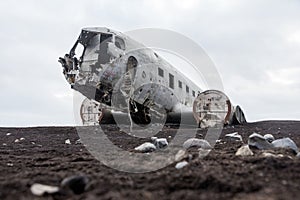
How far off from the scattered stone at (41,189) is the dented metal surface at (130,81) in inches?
226

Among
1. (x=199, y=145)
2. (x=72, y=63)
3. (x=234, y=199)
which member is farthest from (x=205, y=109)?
(x=234, y=199)

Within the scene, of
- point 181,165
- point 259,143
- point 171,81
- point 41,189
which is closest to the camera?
point 41,189

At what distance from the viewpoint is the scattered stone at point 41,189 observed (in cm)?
150

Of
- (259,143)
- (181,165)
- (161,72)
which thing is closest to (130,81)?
(161,72)

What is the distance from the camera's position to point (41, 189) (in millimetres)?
1547

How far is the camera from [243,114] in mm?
10188

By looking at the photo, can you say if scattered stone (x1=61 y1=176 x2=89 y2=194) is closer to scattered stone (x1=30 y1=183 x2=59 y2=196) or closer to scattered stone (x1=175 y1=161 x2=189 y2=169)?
scattered stone (x1=30 y1=183 x2=59 y2=196)

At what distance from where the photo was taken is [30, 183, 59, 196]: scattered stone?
1.50 meters

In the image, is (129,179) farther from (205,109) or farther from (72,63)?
(205,109)

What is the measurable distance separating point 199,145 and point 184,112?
569cm

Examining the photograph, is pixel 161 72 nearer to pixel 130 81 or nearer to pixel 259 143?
pixel 130 81

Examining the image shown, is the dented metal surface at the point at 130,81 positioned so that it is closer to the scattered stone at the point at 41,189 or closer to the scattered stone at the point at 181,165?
the scattered stone at the point at 181,165

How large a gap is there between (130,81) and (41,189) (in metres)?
6.14

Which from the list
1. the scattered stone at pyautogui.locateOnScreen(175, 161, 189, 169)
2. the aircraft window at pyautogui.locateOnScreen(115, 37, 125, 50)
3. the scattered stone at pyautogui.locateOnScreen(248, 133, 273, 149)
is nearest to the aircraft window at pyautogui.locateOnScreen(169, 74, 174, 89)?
the aircraft window at pyautogui.locateOnScreen(115, 37, 125, 50)
